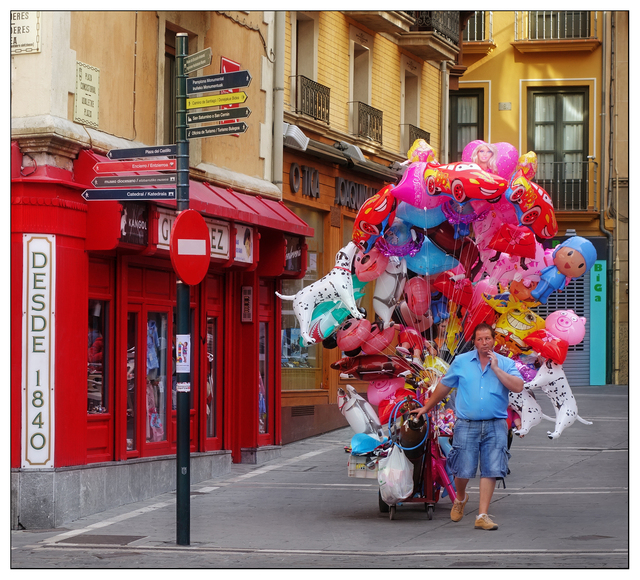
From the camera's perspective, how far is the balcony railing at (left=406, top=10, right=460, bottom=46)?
81.3 ft

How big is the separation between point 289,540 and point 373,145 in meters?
13.7

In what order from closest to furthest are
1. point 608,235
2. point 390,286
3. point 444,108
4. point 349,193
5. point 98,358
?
1. point 390,286
2. point 98,358
3. point 349,193
4. point 444,108
5. point 608,235

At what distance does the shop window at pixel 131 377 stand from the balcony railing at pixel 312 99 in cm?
712

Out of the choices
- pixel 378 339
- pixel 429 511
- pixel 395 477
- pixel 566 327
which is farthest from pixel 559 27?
pixel 395 477

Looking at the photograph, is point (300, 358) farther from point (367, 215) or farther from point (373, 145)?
point (367, 215)

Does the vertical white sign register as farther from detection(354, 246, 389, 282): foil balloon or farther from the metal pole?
detection(354, 246, 389, 282): foil balloon

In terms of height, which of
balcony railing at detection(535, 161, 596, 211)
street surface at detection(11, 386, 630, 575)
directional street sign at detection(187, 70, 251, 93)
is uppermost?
balcony railing at detection(535, 161, 596, 211)

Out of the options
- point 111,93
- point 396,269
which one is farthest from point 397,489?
point 111,93

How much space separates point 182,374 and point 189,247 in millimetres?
1125

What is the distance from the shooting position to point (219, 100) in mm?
10055

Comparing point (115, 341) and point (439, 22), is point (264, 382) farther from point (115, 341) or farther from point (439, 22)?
point (439, 22)

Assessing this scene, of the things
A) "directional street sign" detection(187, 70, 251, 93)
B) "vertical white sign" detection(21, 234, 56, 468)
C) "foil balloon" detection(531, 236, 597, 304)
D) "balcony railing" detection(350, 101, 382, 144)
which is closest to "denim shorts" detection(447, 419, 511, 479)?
"foil balloon" detection(531, 236, 597, 304)

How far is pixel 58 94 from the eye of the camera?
11.6 metres

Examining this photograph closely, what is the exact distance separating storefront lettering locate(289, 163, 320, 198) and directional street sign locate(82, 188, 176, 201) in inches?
346
